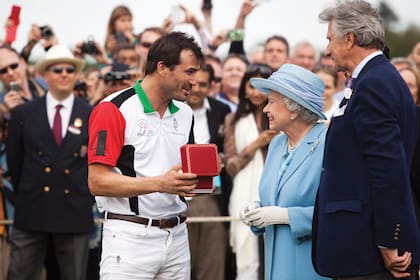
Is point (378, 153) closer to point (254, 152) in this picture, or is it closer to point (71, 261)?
point (254, 152)

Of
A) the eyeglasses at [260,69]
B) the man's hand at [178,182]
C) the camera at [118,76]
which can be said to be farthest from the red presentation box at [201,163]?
the camera at [118,76]

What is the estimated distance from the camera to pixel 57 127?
8.10m

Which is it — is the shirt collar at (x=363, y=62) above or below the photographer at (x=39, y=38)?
below

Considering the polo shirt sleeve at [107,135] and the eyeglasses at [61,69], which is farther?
the eyeglasses at [61,69]

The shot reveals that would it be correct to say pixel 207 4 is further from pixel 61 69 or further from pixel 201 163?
pixel 201 163

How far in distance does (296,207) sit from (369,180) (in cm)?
94

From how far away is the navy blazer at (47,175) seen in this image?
7.92 metres

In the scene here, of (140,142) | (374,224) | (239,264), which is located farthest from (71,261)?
(374,224)

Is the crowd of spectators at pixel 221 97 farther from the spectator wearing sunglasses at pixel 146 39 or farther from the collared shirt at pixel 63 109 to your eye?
the collared shirt at pixel 63 109

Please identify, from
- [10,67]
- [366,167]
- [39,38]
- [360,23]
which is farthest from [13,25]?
[366,167]

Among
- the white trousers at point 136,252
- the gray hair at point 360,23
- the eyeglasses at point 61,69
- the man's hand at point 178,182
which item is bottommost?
the white trousers at point 136,252

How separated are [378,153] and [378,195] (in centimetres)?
22

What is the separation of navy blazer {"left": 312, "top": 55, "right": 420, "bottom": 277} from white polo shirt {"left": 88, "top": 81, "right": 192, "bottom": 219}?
110cm

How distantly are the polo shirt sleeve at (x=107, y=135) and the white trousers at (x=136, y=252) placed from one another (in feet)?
1.41
